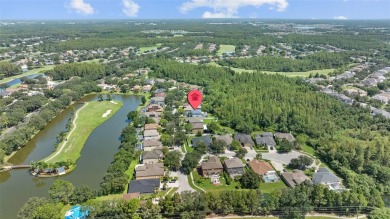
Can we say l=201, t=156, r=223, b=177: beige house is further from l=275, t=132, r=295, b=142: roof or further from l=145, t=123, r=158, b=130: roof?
l=145, t=123, r=158, b=130: roof

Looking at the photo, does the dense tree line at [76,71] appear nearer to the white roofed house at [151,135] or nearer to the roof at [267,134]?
the white roofed house at [151,135]

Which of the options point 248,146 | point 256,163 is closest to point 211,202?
point 256,163

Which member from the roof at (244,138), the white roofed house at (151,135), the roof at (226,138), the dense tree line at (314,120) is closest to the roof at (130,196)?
the white roofed house at (151,135)

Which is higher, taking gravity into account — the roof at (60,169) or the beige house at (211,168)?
the beige house at (211,168)

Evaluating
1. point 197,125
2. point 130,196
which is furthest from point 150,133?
point 130,196

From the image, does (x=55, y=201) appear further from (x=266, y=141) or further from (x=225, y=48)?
(x=225, y=48)

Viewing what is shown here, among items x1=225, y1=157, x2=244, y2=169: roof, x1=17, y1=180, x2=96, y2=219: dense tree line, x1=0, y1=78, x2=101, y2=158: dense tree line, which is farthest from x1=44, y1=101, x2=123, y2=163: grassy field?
x1=225, y1=157, x2=244, y2=169: roof
